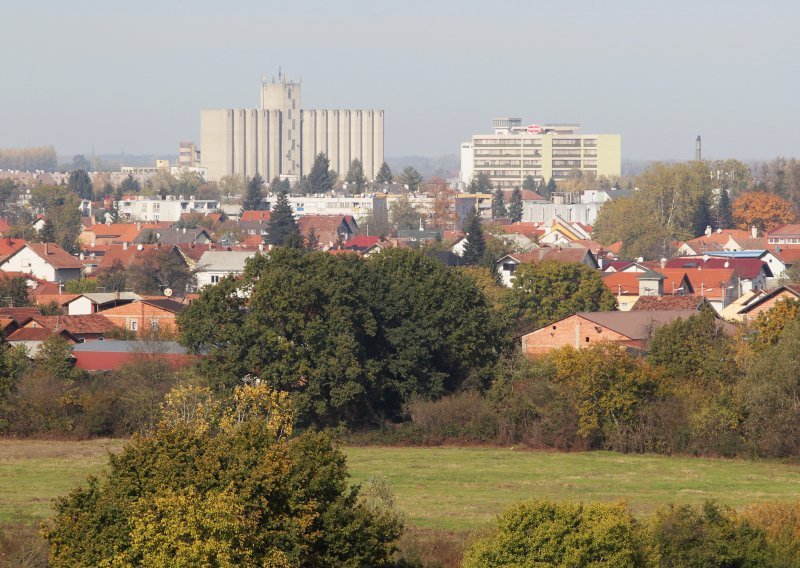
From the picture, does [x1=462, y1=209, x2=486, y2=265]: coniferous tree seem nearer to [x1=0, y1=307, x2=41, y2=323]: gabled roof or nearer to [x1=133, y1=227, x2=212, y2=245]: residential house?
[x1=133, y1=227, x2=212, y2=245]: residential house

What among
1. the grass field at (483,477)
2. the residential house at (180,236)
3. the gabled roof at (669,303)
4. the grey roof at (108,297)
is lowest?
the grass field at (483,477)

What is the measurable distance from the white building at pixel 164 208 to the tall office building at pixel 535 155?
2035 inches

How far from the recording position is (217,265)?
7994 cm

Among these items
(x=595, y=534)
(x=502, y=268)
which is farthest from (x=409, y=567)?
(x=502, y=268)

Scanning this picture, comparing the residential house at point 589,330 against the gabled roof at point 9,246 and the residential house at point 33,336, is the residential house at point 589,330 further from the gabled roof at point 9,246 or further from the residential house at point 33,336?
the gabled roof at point 9,246

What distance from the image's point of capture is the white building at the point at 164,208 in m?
131

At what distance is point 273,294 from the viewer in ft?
131

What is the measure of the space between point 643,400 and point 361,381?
7.08 metres

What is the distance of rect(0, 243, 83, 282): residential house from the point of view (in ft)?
246

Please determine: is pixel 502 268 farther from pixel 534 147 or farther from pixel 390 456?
pixel 534 147

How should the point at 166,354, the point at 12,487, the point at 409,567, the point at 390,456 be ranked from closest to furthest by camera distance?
1. the point at 409,567
2. the point at 12,487
3. the point at 390,456
4. the point at 166,354

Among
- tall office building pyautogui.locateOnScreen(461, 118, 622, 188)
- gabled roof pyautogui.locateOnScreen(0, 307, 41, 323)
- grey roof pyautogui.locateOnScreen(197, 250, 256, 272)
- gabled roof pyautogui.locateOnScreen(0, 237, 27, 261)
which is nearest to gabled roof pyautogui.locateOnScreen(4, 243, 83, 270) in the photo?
gabled roof pyautogui.locateOnScreen(0, 237, 27, 261)

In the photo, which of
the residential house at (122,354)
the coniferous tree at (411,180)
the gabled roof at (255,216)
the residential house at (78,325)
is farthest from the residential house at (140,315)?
the coniferous tree at (411,180)

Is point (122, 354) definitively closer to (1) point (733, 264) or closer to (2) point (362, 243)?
(1) point (733, 264)
